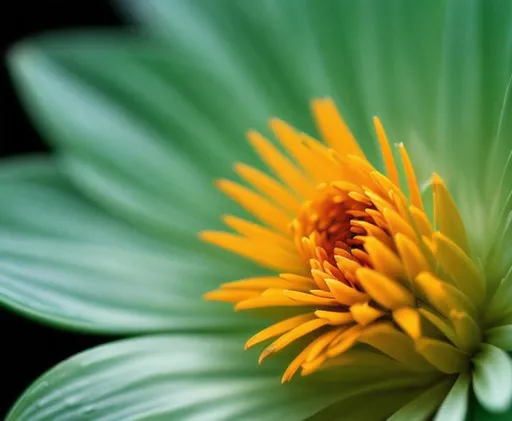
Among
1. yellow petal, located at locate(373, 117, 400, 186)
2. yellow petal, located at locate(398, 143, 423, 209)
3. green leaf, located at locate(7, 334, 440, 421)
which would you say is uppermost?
yellow petal, located at locate(373, 117, 400, 186)

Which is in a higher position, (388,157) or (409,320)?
(388,157)

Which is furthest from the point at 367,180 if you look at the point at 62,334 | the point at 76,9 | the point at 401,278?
the point at 76,9

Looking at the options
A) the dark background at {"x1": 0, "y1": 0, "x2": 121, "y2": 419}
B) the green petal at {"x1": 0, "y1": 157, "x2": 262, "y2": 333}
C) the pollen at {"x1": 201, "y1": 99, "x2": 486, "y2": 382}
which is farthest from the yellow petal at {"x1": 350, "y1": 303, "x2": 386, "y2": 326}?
the dark background at {"x1": 0, "y1": 0, "x2": 121, "y2": 419}

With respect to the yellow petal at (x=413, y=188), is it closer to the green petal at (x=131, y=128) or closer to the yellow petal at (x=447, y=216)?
the yellow petal at (x=447, y=216)

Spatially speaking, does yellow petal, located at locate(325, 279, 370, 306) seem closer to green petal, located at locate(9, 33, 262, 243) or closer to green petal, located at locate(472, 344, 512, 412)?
green petal, located at locate(472, 344, 512, 412)

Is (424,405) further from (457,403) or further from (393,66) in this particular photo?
(393,66)

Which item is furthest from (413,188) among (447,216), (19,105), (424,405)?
(19,105)

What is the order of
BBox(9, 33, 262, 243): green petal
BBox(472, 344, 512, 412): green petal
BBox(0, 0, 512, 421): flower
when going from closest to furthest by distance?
BBox(472, 344, 512, 412): green petal → BBox(0, 0, 512, 421): flower → BBox(9, 33, 262, 243): green petal
